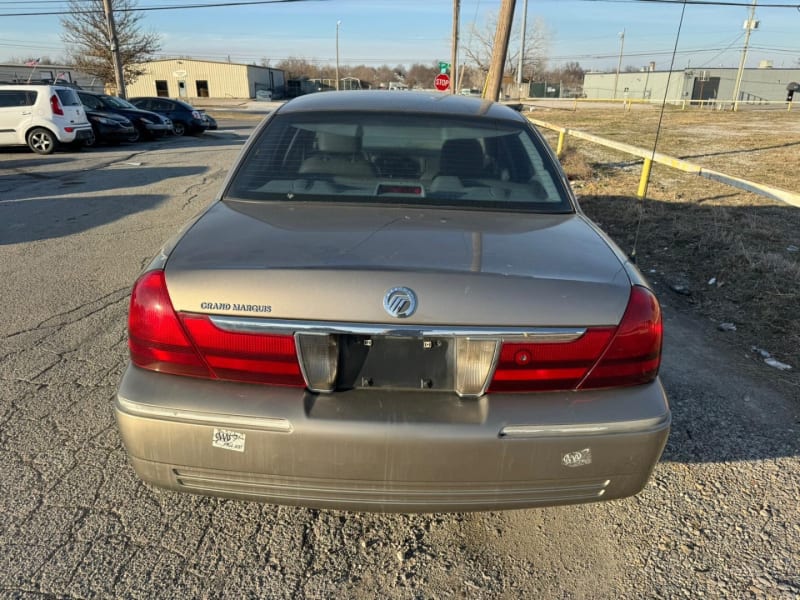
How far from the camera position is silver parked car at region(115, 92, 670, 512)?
1.81 m

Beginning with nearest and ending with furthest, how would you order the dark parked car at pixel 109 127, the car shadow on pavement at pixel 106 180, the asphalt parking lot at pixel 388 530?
the asphalt parking lot at pixel 388 530 < the car shadow on pavement at pixel 106 180 < the dark parked car at pixel 109 127

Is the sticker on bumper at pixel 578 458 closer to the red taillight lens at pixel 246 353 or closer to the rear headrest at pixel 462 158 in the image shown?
the red taillight lens at pixel 246 353

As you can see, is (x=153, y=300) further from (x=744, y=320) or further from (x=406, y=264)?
(x=744, y=320)

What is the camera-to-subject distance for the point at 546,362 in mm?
1888

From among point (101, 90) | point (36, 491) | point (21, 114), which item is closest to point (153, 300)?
point (36, 491)

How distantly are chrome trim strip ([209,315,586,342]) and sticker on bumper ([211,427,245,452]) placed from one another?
1.07 ft

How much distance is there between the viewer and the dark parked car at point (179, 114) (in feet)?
73.7

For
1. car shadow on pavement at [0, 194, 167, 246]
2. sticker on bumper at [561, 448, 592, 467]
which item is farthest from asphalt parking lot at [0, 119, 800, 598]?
car shadow on pavement at [0, 194, 167, 246]

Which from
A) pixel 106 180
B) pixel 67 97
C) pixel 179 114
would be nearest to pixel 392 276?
pixel 106 180

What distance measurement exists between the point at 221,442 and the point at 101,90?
4535 centimetres

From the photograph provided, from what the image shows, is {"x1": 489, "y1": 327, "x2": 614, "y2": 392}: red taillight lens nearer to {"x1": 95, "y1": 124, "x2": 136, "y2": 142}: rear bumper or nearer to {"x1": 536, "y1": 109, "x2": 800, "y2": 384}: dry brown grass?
{"x1": 536, "y1": 109, "x2": 800, "y2": 384}: dry brown grass

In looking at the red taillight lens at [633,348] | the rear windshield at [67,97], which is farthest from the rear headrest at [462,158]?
the rear windshield at [67,97]

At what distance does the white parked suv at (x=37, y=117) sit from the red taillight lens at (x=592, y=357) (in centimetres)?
1650

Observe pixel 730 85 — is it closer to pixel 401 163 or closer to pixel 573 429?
pixel 401 163
